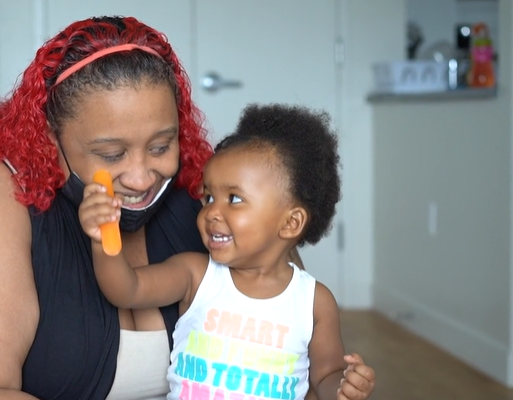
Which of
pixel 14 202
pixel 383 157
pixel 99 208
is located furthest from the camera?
pixel 383 157

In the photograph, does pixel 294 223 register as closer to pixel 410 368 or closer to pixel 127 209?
pixel 127 209

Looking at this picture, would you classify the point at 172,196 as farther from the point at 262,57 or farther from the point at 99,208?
the point at 262,57

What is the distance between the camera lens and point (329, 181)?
1547 mm

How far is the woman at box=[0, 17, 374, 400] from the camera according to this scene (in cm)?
134

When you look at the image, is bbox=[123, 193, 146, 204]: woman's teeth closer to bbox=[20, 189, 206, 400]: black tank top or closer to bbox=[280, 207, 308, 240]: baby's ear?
bbox=[20, 189, 206, 400]: black tank top

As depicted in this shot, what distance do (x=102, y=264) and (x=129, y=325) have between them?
214mm

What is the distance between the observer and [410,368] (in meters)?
3.33

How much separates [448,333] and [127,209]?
246 cm

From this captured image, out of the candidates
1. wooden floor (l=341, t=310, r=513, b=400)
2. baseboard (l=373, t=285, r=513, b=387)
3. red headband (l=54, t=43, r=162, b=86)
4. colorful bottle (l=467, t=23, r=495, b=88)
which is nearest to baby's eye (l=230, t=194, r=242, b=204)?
red headband (l=54, t=43, r=162, b=86)

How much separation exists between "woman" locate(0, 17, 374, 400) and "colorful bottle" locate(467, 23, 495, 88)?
2.24 meters

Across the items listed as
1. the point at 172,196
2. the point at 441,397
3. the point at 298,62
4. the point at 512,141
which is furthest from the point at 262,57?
the point at 172,196

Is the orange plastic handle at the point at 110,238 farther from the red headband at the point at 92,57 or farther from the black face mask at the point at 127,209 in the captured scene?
the red headband at the point at 92,57

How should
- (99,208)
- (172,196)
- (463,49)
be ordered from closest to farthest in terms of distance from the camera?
(99,208)
(172,196)
(463,49)

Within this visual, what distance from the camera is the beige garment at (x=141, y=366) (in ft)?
4.81
